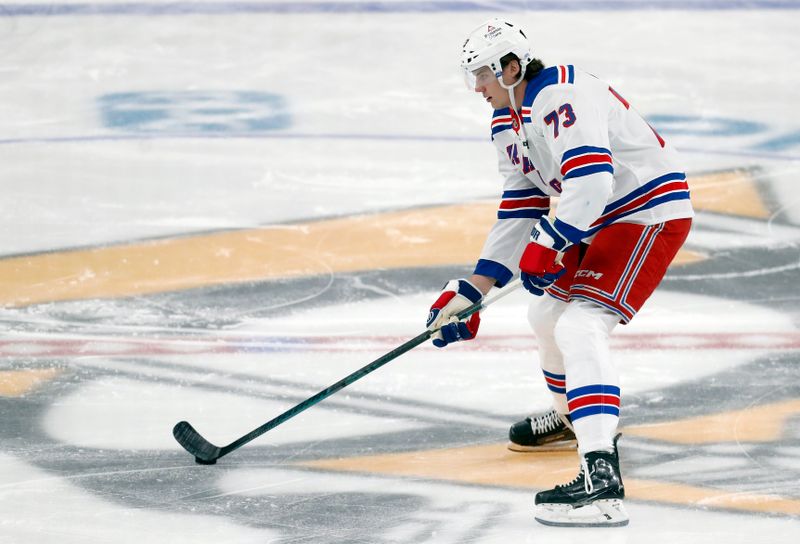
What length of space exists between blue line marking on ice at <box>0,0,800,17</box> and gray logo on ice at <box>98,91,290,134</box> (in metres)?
1.07

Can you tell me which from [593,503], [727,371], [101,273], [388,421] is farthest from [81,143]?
[593,503]

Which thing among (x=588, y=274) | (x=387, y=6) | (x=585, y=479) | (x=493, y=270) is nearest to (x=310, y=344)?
(x=493, y=270)

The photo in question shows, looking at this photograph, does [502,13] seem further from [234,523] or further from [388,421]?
[234,523]

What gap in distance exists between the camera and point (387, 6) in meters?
7.49

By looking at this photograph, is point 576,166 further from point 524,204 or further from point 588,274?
point 524,204

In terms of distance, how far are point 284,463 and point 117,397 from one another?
681mm

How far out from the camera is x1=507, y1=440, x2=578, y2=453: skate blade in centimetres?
346

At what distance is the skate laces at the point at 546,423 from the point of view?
3.46 m

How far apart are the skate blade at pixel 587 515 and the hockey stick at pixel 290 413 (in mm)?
551

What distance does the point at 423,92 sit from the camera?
21.2 feet

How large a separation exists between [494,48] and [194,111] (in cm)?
337

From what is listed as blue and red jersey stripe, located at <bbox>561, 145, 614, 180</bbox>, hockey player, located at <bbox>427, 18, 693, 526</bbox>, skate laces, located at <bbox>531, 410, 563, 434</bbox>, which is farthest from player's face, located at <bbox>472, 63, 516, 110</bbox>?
skate laces, located at <bbox>531, 410, 563, 434</bbox>

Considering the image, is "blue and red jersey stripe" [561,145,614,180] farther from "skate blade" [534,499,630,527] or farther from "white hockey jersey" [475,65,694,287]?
"skate blade" [534,499,630,527]

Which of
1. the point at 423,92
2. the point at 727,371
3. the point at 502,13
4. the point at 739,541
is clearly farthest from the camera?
the point at 502,13
